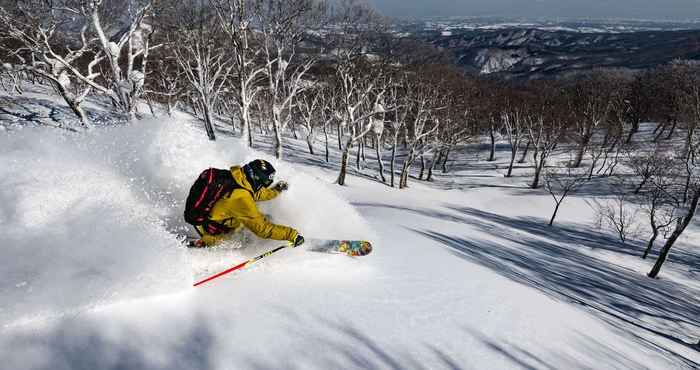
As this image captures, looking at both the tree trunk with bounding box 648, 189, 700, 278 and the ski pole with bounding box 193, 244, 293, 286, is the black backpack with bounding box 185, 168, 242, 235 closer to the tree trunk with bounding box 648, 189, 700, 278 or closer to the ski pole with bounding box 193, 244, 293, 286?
the ski pole with bounding box 193, 244, 293, 286

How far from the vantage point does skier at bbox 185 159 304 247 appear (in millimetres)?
4031

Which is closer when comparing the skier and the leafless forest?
the skier

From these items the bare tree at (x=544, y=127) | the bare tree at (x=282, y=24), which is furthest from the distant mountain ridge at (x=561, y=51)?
the bare tree at (x=282, y=24)

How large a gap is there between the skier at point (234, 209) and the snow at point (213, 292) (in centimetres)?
31

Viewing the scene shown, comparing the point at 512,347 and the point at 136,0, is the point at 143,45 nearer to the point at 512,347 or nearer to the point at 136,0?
the point at 136,0

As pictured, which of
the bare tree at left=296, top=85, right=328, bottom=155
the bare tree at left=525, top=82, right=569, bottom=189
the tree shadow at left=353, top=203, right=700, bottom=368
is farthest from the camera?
the bare tree at left=296, top=85, right=328, bottom=155

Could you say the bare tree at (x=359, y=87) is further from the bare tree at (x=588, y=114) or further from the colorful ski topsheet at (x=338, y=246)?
the bare tree at (x=588, y=114)

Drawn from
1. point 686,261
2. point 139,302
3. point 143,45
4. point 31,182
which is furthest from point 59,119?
point 686,261

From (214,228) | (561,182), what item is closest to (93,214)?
(214,228)

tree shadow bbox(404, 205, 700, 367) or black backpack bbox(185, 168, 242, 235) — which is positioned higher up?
black backpack bbox(185, 168, 242, 235)

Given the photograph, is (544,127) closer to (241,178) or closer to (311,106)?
(311,106)

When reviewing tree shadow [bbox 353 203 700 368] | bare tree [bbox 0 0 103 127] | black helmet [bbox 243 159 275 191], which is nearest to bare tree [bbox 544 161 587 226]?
tree shadow [bbox 353 203 700 368]

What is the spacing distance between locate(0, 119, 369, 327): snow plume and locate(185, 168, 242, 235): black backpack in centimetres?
35

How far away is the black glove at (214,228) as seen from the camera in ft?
13.7
